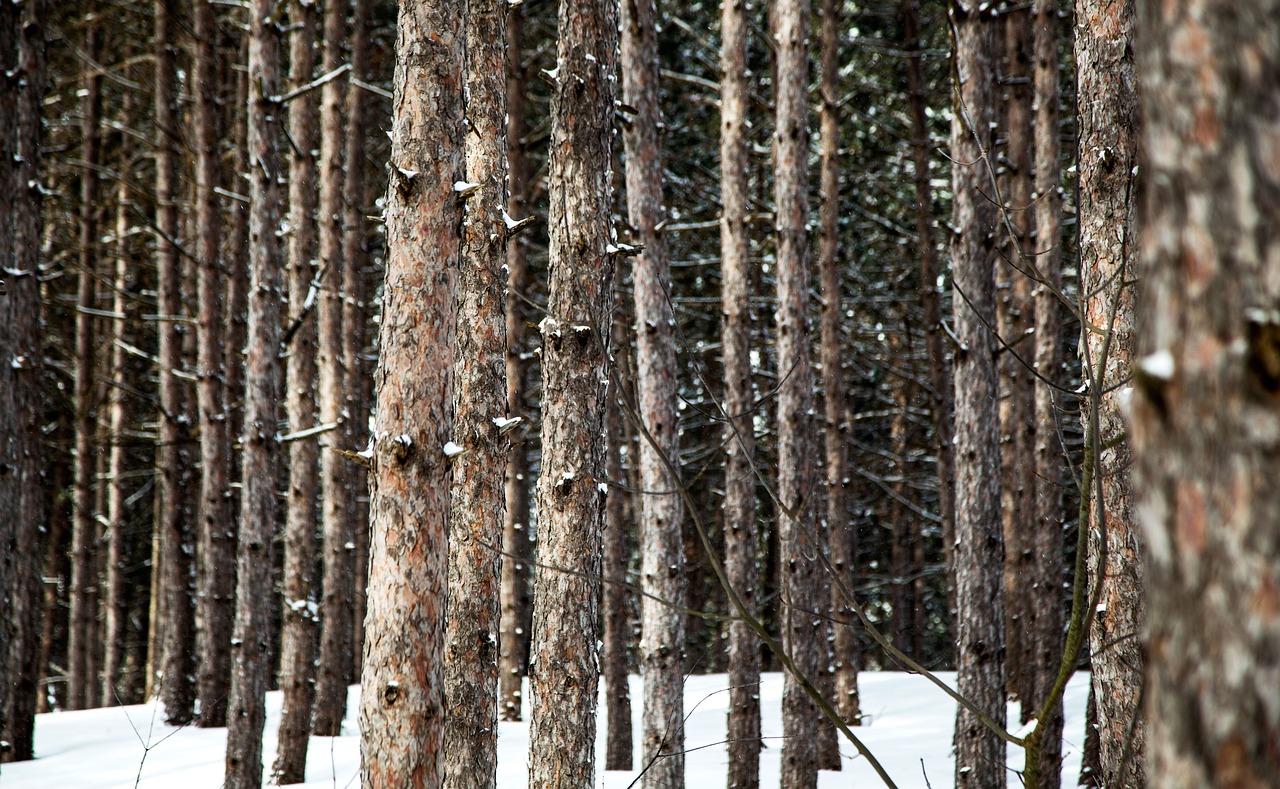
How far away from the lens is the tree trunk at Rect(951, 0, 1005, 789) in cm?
654

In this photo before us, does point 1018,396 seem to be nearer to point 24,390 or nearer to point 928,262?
point 928,262

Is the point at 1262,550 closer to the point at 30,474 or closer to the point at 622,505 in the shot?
the point at 622,505

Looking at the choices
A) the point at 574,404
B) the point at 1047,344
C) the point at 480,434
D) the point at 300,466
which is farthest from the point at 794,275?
the point at 300,466

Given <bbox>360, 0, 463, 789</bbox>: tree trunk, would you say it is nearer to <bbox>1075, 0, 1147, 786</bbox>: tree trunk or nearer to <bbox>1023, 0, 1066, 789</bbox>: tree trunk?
<bbox>1075, 0, 1147, 786</bbox>: tree trunk

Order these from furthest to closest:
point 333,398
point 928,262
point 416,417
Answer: point 928,262, point 333,398, point 416,417

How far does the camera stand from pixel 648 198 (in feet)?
26.1

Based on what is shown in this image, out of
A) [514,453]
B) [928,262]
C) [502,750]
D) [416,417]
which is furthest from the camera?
[928,262]

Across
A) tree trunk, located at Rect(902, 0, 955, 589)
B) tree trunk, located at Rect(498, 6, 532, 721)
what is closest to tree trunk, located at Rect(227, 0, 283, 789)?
tree trunk, located at Rect(498, 6, 532, 721)

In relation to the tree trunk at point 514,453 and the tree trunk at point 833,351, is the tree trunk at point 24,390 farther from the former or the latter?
the tree trunk at point 833,351

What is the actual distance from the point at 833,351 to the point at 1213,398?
10518 mm

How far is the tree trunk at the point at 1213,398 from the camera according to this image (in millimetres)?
1121

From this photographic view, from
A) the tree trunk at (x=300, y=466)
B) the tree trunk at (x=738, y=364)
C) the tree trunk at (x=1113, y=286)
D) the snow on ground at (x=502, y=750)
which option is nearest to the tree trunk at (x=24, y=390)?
the snow on ground at (x=502, y=750)

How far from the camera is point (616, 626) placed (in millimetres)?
11711

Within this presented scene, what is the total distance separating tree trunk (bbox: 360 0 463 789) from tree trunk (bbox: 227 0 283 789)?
13.6 ft
